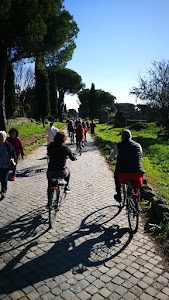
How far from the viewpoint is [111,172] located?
12039 millimetres

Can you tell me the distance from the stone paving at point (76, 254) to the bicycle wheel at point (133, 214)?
138mm

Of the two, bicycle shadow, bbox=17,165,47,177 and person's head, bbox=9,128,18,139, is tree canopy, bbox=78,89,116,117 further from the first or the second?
person's head, bbox=9,128,18,139

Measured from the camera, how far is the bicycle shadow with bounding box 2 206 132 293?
4.23m

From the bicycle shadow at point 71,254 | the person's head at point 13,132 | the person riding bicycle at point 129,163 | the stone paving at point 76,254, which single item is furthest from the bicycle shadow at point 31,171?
→ the person riding bicycle at point 129,163

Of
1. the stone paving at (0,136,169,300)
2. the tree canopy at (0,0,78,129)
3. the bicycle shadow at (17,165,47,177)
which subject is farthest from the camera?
the tree canopy at (0,0,78,129)

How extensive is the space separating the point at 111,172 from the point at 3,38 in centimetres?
1283

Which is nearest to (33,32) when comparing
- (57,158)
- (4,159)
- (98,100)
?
(4,159)

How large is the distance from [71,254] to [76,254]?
9 cm

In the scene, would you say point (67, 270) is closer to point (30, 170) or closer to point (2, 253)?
point (2, 253)

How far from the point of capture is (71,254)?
4863 millimetres

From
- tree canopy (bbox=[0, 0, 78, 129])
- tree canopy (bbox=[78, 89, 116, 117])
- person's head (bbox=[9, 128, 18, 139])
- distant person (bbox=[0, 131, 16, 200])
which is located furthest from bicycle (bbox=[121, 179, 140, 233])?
tree canopy (bbox=[78, 89, 116, 117])

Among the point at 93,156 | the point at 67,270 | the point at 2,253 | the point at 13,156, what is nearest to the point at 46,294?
the point at 67,270

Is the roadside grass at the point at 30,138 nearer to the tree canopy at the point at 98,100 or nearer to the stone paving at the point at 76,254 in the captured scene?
the stone paving at the point at 76,254

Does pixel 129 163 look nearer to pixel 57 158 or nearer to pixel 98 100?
pixel 57 158
